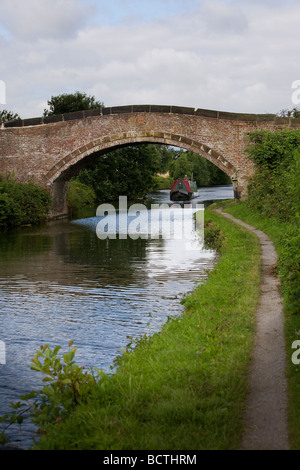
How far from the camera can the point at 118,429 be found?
3.48 m

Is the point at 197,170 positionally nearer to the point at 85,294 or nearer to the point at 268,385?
the point at 85,294

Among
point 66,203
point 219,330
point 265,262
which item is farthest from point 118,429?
point 66,203

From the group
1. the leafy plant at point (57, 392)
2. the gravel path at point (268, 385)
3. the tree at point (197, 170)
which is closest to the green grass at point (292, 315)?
the gravel path at point (268, 385)

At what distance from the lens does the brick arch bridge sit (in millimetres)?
21578

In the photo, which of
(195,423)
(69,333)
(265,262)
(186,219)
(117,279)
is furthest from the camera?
(186,219)

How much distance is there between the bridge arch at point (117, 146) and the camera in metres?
21.8

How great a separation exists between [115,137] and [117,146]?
78 cm

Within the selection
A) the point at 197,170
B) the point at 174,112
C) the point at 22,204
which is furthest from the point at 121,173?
the point at 197,170

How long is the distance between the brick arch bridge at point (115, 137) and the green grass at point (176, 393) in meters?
15.9

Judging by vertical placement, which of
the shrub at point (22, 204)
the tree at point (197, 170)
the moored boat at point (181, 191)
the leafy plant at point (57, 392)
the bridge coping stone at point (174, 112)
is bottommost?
the leafy plant at point (57, 392)

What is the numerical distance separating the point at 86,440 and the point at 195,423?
72cm

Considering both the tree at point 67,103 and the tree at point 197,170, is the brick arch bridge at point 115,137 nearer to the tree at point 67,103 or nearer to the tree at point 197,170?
the tree at point 67,103

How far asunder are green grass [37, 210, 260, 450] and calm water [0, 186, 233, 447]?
0.56 m
